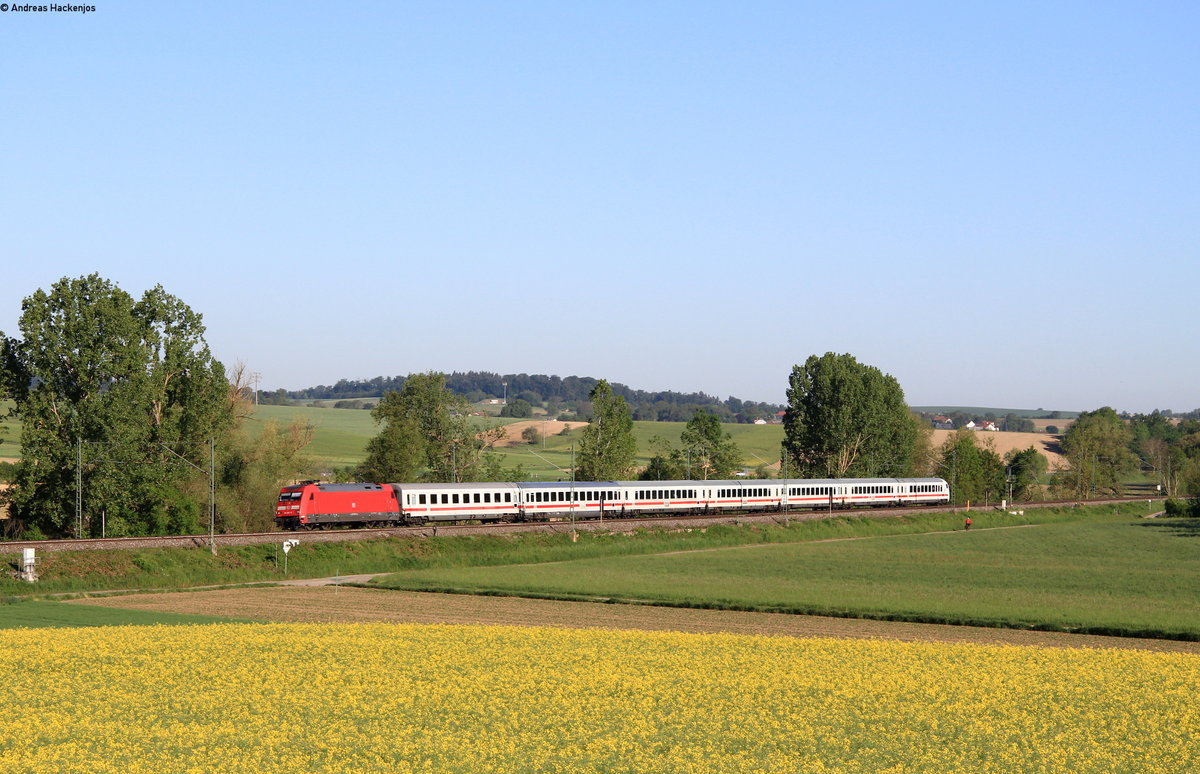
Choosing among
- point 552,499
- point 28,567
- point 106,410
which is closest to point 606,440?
point 552,499

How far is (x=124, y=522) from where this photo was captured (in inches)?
2712

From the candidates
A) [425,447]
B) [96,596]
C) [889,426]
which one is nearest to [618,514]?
[425,447]

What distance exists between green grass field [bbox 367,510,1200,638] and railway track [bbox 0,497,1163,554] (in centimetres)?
595

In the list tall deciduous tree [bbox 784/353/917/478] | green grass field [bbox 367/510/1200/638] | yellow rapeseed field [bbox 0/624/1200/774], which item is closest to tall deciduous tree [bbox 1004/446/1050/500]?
tall deciduous tree [bbox 784/353/917/478]

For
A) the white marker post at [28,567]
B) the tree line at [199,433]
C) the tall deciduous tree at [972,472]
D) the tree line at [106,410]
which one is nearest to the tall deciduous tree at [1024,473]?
the tall deciduous tree at [972,472]

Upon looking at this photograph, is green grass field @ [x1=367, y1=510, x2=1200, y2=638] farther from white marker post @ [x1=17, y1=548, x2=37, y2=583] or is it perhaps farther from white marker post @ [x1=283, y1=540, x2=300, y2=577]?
white marker post @ [x1=17, y1=548, x2=37, y2=583]

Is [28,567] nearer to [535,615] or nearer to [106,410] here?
[106,410]

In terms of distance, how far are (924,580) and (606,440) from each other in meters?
55.5

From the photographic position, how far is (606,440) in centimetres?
11106

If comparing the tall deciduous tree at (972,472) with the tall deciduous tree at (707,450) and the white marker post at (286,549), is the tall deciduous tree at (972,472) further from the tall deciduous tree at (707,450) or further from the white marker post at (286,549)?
the white marker post at (286,549)

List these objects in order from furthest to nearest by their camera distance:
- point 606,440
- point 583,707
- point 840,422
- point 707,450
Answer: point 707,450, point 840,422, point 606,440, point 583,707

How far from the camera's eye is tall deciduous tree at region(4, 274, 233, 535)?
67.5m

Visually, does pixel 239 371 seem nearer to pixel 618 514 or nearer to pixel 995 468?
pixel 618 514

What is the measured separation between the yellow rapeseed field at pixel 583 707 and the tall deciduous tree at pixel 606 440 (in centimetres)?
8106
